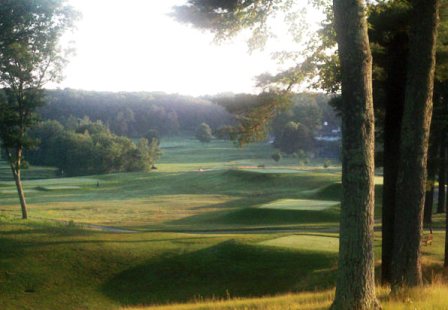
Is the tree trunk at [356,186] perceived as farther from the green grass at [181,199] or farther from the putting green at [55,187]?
the putting green at [55,187]

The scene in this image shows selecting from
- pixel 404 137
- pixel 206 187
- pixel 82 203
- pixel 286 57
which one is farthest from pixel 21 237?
pixel 206 187

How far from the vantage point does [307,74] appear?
11852 millimetres

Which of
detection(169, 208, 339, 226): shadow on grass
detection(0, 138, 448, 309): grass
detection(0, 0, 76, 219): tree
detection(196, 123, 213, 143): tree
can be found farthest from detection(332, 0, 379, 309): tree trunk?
detection(196, 123, 213, 143): tree

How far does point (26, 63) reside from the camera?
32.2m

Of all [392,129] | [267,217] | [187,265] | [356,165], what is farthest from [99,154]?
[356,165]

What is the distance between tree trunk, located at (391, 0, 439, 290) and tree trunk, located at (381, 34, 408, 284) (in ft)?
16.9

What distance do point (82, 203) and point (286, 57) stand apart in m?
51.0

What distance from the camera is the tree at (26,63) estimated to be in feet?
96.4

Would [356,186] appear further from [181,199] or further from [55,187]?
[55,187]

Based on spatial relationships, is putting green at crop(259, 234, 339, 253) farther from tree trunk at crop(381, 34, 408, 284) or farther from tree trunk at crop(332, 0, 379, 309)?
tree trunk at crop(332, 0, 379, 309)

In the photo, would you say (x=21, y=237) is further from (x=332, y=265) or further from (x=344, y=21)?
(x=344, y=21)

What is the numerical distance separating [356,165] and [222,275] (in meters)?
14.3

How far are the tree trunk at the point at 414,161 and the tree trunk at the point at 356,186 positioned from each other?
103 inches

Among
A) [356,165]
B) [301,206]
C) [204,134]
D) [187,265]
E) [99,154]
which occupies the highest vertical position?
[204,134]
